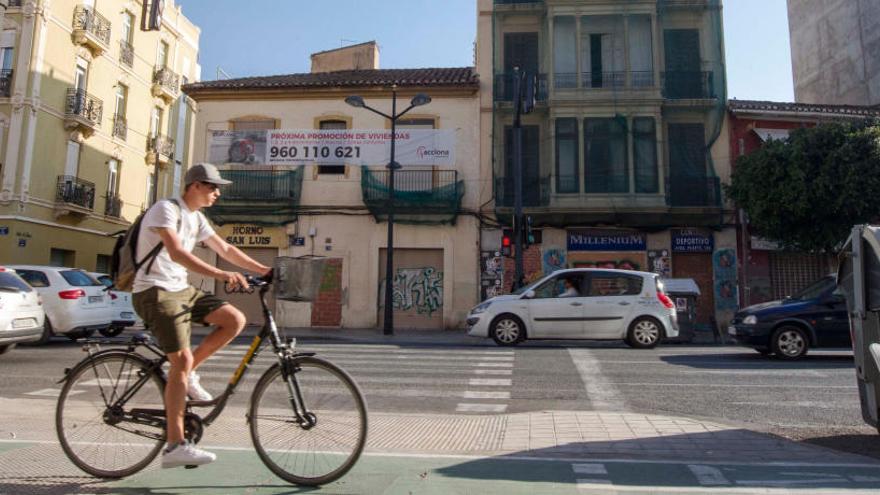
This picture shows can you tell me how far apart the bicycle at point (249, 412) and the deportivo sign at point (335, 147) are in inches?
705

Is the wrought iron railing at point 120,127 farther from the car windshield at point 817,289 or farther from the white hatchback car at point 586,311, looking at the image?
the car windshield at point 817,289

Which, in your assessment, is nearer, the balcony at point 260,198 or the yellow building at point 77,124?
the balcony at point 260,198

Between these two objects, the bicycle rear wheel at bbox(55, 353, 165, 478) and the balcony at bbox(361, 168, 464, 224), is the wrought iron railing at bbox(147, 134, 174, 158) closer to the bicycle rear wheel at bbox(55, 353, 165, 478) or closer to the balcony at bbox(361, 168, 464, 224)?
the balcony at bbox(361, 168, 464, 224)

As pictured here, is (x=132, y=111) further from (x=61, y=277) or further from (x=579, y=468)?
(x=579, y=468)

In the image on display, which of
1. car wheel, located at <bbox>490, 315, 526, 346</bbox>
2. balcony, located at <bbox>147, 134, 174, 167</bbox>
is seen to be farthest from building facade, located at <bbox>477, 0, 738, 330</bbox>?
balcony, located at <bbox>147, 134, 174, 167</bbox>

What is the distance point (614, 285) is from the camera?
44.0ft

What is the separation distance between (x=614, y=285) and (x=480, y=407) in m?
7.46

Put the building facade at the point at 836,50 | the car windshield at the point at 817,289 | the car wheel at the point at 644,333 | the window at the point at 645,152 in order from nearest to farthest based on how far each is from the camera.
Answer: the car windshield at the point at 817,289
the car wheel at the point at 644,333
the window at the point at 645,152
the building facade at the point at 836,50

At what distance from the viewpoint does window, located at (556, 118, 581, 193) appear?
21906 millimetres

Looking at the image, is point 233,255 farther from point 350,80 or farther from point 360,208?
point 350,80

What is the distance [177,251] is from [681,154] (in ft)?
69.6

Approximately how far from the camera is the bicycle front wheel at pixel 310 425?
3500mm

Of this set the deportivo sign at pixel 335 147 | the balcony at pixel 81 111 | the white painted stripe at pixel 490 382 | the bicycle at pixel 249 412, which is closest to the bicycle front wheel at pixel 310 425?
the bicycle at pixel 249 412

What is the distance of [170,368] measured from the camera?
356 cm
